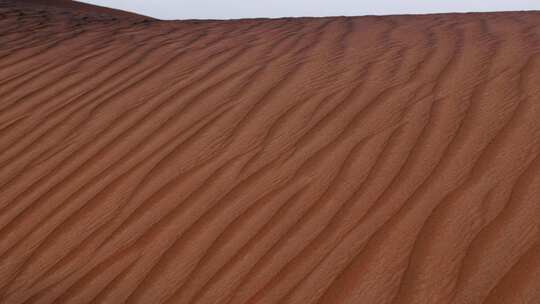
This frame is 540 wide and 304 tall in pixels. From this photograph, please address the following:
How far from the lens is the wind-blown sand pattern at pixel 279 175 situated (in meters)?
2.52

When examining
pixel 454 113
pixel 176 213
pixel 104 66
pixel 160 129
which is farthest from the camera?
pixel 104 66

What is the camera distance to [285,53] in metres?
5.00

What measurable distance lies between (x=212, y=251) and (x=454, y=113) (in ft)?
4.61

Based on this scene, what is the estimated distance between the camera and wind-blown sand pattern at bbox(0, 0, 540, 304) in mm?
2516

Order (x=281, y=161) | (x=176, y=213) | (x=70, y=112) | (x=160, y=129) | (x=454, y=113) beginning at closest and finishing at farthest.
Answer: (x=176, y=213) → (x=281, y=161) → (x=454, y=113) → (x=160, y=129) → (x=70, y=112)

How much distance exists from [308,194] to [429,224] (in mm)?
509

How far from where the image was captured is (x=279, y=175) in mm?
3166

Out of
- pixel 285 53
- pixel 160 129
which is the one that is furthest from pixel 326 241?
pixel 285 53

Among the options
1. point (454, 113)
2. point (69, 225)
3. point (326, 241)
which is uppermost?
point (454, 113)

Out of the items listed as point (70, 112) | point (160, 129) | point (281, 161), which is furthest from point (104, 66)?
point (281, 161)

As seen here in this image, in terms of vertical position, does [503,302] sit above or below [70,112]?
above

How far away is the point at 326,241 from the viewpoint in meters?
2.67

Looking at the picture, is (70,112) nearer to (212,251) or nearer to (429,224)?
(212,251)

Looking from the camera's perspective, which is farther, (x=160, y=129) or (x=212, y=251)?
(x=160, y=129)
